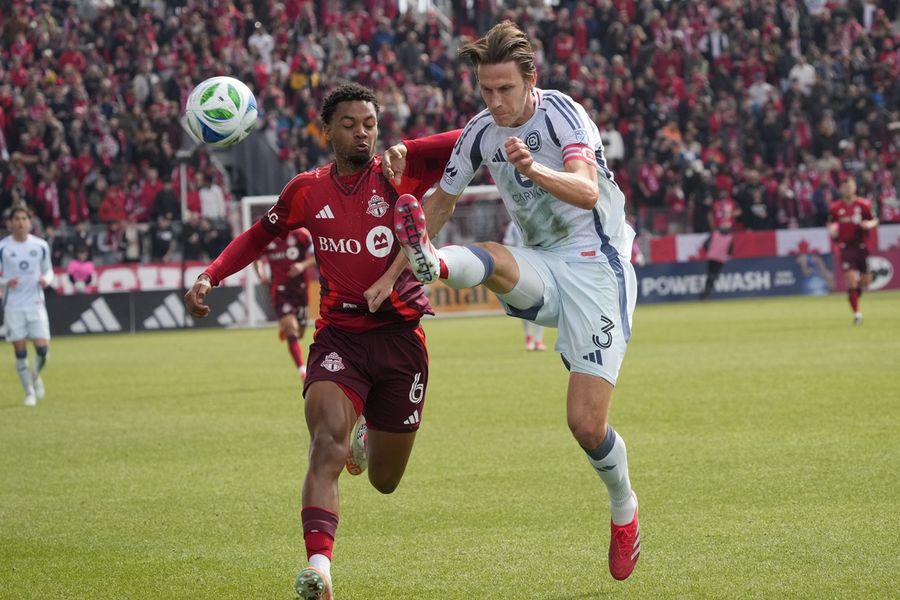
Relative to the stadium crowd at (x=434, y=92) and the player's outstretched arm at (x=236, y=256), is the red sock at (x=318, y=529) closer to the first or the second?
the player's outstretched arm at (x=236, y=256)

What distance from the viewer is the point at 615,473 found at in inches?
252

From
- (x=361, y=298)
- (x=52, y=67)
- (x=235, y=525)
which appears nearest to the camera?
(x=361, y=298)

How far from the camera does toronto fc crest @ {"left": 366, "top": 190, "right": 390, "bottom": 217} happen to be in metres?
6.41

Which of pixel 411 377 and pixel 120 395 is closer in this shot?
pixel 411 377

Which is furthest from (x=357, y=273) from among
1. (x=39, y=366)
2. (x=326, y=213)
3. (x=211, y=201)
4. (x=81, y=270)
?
(x=211, y=201)

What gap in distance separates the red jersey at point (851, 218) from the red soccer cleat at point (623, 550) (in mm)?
18311

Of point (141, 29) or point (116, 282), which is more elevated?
point (141, 29)

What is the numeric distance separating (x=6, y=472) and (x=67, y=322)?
693 inches

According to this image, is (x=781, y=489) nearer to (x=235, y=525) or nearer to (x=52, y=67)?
(x=235, y=525)

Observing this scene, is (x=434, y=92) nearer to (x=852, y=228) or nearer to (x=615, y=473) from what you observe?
(x=852, y=228)

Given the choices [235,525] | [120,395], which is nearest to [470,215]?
[120,395]

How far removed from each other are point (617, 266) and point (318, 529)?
6.70ft

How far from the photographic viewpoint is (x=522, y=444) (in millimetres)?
10719

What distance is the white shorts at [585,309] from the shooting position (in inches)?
249
